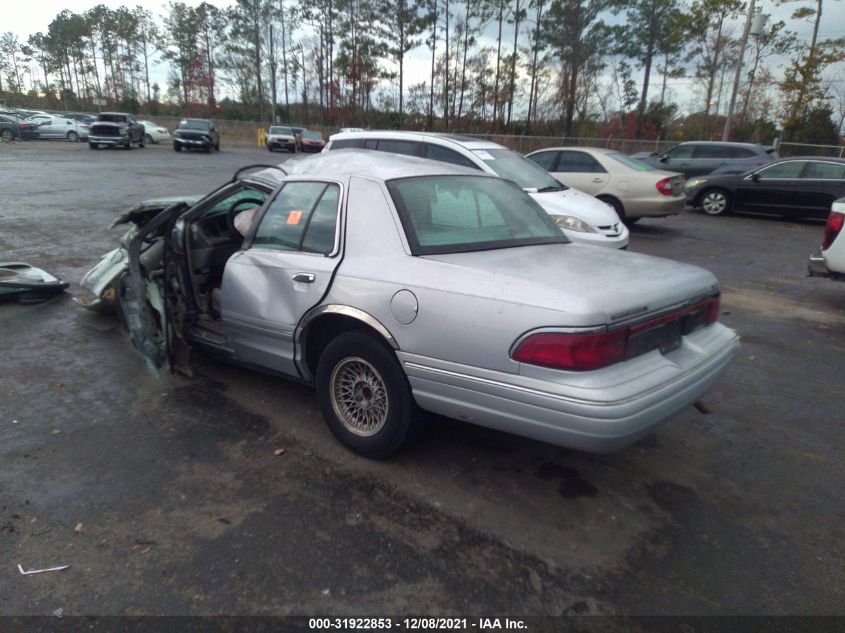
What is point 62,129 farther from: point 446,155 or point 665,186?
point 665,186

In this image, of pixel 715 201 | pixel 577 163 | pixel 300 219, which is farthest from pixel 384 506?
pixel 715 201

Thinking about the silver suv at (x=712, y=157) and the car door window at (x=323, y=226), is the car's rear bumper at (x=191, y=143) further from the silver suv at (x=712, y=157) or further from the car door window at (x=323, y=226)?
the car door window at (x=323, y=226)

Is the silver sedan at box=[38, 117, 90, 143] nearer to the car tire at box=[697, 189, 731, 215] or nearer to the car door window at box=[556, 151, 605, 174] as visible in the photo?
the car door window at box=[556, 151, 605, 174]

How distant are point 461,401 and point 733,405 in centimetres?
252

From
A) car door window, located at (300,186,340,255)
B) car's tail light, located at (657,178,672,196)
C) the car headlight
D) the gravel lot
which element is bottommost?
the gravel lot

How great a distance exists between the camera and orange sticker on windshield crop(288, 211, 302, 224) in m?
3.82

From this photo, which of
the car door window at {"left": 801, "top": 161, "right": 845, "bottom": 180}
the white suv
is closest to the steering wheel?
the white suv

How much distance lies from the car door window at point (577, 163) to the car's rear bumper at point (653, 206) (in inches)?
34.0

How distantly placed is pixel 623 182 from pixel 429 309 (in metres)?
9.30

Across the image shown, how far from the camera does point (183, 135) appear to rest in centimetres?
3077

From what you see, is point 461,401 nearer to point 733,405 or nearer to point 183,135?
point 733,405

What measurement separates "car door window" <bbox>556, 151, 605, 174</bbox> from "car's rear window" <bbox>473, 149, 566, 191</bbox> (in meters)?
2.72

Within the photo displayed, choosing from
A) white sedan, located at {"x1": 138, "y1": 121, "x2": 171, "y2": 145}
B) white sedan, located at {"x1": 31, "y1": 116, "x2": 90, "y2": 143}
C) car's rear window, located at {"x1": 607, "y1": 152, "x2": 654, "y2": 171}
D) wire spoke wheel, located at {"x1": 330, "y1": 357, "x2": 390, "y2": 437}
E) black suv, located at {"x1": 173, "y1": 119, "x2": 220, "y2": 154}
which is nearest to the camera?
wire spoke wheel, located at {"x1": 330, "y1": 357, "x2": 390, "y2": 437}

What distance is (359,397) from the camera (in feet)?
11.2
